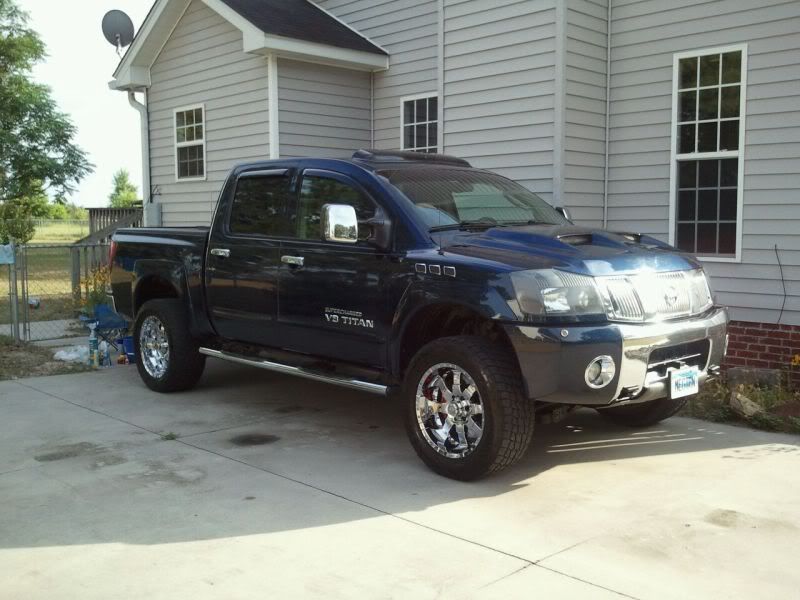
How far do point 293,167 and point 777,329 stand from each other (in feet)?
15.7

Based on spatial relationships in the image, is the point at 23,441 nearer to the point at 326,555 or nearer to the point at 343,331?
the point at 343,331

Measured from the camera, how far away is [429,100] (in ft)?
38.3

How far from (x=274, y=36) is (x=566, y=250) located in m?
7.22

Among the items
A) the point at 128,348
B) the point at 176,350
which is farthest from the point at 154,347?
the point at 128,348

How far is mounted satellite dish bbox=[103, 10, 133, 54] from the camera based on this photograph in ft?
46.3

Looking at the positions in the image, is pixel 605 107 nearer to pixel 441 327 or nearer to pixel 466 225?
pixel 466 225

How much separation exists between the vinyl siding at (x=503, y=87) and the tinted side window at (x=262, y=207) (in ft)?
11.1

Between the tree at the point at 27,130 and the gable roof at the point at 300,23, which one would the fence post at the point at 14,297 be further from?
the tree at the point at 27,130

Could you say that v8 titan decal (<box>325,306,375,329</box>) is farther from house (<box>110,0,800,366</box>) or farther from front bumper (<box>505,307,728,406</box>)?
house (<box>110,0,800,366</box>)

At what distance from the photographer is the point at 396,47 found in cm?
1203

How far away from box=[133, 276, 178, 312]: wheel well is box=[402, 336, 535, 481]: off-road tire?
136 inches

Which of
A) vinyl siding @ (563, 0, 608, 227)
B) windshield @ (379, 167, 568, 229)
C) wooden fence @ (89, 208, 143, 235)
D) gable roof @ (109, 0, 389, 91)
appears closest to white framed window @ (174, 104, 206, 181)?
gable roof @ (109, 0, 389, 91)

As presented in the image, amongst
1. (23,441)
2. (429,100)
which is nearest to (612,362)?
(23,441)

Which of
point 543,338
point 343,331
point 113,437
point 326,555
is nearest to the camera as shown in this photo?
point 326,555
